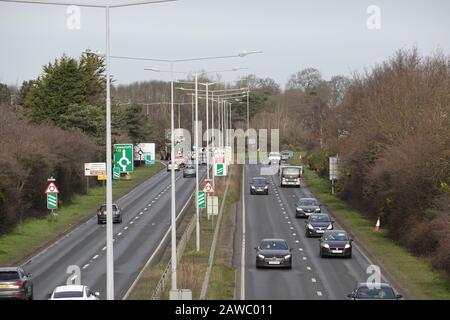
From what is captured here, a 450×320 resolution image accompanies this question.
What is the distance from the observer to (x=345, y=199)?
81875mm

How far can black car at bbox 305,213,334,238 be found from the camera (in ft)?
188

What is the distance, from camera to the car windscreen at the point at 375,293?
29656 millimetres

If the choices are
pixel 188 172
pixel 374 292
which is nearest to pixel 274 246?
pixel 374 292

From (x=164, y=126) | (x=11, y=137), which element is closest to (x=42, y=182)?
(x=11, y=137)

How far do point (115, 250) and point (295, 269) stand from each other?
11.9 m

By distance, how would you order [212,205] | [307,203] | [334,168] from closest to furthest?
[212,205] < [307,203] < [334,168]

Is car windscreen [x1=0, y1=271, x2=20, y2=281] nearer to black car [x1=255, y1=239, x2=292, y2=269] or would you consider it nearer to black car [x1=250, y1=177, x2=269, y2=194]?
black car [x1=255, y1=239, x2=292, y2=269]

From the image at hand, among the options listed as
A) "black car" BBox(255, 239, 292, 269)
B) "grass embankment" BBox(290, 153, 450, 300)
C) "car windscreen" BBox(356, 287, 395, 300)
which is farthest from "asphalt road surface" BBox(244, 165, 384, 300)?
"car windscreen" BBox(356, 287, 395, 300)

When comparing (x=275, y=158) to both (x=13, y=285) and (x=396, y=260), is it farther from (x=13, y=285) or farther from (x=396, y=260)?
(x=13, y=285)

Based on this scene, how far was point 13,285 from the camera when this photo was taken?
32906 millimetres

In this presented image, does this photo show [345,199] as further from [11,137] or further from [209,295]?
[209,295]

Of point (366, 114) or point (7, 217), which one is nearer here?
point (7, 217)

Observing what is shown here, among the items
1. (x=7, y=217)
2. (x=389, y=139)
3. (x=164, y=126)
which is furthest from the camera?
(x=164, y=126)

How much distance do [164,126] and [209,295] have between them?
105 m
